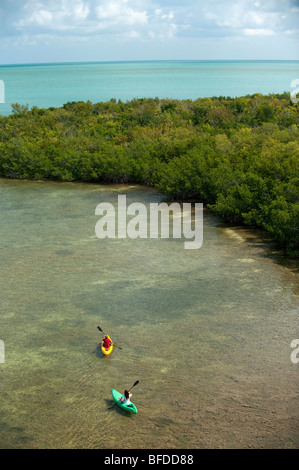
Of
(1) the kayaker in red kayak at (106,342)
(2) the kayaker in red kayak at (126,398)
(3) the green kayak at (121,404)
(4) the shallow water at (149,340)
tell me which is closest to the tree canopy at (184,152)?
(4) the shallow water at (149,340)

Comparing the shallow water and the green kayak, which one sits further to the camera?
the green kayak

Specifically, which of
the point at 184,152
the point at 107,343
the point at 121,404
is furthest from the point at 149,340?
the point at 184,152

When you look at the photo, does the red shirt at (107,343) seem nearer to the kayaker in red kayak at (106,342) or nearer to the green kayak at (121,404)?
the kayaker in red kayak at (106,342)

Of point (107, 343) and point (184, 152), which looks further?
point (184, 152)

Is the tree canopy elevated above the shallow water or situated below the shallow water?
above

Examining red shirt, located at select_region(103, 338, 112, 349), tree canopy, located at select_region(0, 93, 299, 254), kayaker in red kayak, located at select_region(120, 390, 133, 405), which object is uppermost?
tree canopy, located at select_region(0, 93, 299, 254)

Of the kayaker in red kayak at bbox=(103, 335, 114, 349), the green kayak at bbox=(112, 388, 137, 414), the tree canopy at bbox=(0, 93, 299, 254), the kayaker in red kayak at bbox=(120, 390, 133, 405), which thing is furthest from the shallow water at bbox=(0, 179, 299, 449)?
the tree canopy at bbox=(0, 93, 299, 254)

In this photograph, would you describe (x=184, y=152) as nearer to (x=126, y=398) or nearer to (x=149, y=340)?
(x=149, y=340)

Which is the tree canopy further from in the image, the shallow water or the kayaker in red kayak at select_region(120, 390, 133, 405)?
the kayaker in red kayak at select_region(120, 390, 133, 405)
